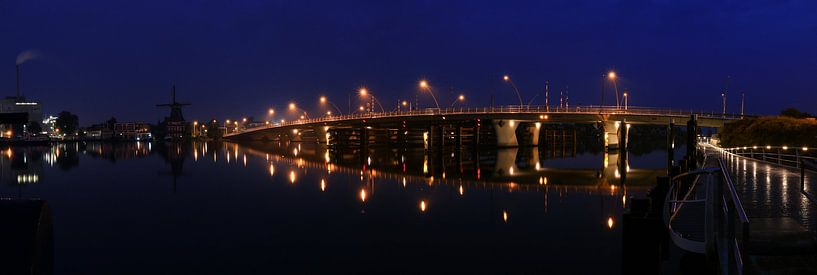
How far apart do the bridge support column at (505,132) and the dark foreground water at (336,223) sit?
46374 millimetres

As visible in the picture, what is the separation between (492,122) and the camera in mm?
87250

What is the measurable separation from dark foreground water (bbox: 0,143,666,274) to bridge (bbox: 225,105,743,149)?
112 feet

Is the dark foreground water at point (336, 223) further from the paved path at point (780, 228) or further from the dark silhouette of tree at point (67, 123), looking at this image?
the dark silhouette of tree at point (67, 123)

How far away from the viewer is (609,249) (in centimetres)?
1623

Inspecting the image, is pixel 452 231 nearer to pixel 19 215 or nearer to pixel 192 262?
pixel 192 262

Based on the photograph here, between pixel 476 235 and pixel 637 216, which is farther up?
pixel 637 216

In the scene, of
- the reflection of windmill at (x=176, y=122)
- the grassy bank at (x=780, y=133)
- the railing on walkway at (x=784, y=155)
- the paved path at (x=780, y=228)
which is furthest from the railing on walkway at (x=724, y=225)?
the reflection of windmill at (x=176, y=122)

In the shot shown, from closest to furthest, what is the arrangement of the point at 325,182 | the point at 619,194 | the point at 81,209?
1. the point at 81,209
2. the point at 619,194
3. the point at 325,182

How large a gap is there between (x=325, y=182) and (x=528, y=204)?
15.7 meters

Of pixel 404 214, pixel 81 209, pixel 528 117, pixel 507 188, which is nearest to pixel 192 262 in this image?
pixel 404 214

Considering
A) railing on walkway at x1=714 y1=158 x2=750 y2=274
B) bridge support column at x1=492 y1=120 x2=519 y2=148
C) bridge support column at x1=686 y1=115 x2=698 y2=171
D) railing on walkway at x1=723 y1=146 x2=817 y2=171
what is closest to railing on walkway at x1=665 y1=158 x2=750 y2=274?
railing on walkway at x1=714 y1=158 x2=750 y2=274

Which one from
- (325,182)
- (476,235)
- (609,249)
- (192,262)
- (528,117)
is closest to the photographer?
(192,262)

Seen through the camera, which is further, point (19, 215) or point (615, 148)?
point (615, 148)

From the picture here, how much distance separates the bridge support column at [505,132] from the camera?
87.4 m
